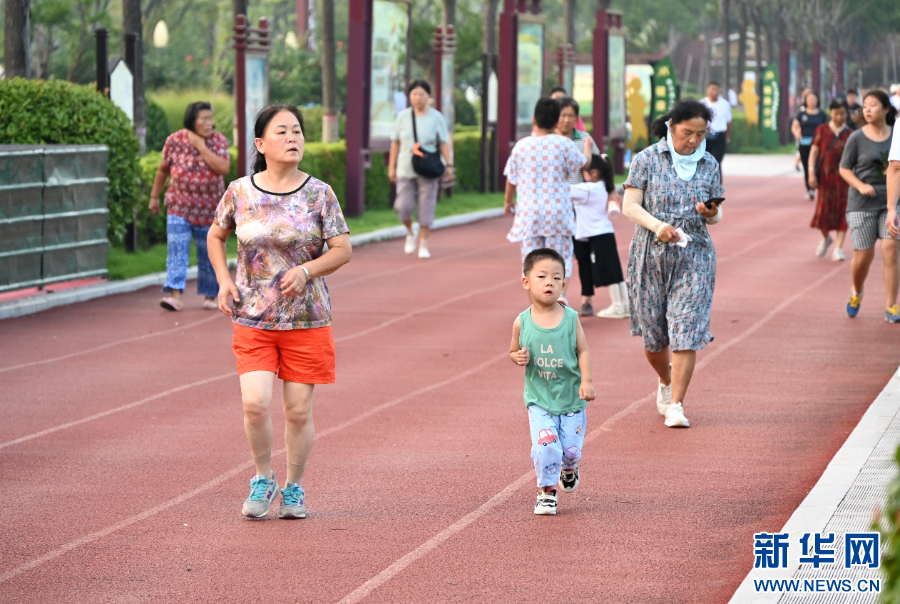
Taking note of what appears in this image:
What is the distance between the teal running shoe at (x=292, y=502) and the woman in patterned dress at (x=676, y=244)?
8.31 feet

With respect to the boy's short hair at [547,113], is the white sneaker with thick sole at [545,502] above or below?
below

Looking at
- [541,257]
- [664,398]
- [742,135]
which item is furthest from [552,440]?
[742,135]

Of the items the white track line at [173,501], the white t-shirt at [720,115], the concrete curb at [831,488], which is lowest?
the white track line at [173,501]

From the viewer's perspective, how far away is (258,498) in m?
6.14

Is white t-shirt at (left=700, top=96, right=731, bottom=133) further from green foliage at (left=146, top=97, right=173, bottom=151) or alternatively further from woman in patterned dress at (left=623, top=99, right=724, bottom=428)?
woman in patterned dress at (left=623, top=99, right=724, bottom=428)

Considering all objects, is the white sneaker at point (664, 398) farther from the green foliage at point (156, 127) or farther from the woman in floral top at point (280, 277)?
the green foliage at point (156, 127)

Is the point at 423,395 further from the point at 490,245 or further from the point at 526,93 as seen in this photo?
the point at 526,93

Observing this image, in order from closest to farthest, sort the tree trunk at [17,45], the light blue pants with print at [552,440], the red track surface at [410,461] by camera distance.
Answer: the red track surface at [410,461]
the light blue pants with print at [552,440]
the tree trunk at [17,45]

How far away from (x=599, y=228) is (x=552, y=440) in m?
6.39

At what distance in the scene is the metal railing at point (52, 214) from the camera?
1304 centimetres

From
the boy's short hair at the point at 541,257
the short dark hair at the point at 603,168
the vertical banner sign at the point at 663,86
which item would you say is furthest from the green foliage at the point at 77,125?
the vertical banner sign at the point at 663,86

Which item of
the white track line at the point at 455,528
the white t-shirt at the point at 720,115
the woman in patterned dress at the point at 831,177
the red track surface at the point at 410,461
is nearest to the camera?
the white track line at the point at 455,528

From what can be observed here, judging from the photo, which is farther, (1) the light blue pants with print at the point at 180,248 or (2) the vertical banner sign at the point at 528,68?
(2) the vertical banner sign at the point at 528,68

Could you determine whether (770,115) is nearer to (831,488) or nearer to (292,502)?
(831,488)
